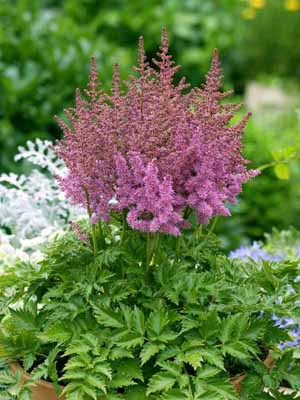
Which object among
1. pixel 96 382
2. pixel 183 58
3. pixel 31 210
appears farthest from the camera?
pixel 183 58

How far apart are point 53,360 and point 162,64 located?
0.66 meters

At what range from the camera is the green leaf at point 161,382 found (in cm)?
A: 180

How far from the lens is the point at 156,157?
6.12 ft

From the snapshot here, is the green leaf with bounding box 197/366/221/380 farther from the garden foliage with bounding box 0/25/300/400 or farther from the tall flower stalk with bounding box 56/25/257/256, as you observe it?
the tall flower stalk with bounding box 56/25/257/256

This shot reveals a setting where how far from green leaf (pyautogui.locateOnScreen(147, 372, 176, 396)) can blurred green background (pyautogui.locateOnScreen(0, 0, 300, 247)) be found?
1075 millimetres

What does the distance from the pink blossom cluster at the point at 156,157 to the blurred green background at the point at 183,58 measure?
82 centimetres

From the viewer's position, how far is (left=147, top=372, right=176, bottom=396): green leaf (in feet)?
5.90

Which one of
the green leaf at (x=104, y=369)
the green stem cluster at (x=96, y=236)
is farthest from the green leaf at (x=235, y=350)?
the green stem cluster at (x=96, y=236)

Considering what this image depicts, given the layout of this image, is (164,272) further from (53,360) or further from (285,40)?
(285,40)

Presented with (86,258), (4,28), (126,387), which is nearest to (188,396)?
(126,387)

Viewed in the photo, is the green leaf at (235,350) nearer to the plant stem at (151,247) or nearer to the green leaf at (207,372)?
the green leaf at (207,372)

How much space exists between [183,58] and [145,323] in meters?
6.02

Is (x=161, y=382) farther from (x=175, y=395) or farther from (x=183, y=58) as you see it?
(x=183, y=58)

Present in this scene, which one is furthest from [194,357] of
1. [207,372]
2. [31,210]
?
[31,210]
